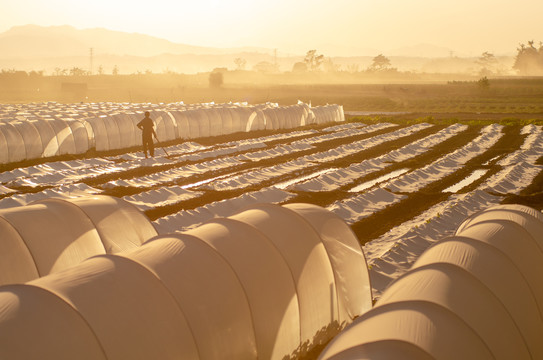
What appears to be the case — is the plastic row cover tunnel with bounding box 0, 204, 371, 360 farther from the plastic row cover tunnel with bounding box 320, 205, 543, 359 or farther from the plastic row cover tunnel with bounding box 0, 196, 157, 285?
the plastic row cover tunnel with bounding box 0, 196, 157, 285

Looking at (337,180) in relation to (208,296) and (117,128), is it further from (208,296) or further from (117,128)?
(208,296)

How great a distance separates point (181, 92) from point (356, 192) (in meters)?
87.5

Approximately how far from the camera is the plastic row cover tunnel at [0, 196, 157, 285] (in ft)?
30.0

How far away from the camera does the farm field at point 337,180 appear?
50.6ft

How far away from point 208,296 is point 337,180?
14.0 metres

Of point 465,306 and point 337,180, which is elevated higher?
point 465,306

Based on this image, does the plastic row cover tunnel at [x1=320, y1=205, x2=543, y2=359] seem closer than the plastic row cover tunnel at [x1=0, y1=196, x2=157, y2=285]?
Yes

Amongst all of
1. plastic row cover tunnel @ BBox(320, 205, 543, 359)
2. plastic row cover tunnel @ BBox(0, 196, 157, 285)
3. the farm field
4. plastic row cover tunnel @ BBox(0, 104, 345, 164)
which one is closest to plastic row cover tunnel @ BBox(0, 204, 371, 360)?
plastic row cover tunnel @ BBox(320, 205, 543, 359)

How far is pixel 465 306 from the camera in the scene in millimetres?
6594

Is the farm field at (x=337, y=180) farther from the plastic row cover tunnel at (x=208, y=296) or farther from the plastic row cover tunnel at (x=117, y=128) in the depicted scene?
the plastic row cover tunnel at (x=208, y=296)

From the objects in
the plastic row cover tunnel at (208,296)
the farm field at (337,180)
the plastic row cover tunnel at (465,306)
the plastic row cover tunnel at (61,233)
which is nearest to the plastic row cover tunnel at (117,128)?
the farm field at (337,180)

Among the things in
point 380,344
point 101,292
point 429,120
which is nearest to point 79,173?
point 101,292

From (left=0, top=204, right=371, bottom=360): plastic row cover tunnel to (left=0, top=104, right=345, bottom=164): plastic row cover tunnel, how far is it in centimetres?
1806

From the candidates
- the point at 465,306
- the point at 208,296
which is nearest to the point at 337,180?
the point at 208,296
